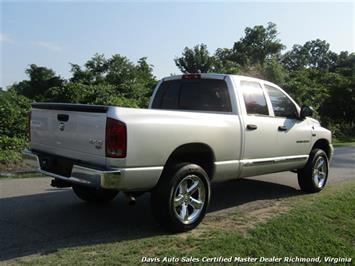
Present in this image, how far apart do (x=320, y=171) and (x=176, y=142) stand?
3.87m

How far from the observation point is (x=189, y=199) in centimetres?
518

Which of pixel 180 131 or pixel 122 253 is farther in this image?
pixel 180 131

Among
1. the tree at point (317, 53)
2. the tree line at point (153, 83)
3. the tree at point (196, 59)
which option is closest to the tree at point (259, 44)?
the tree line at point (153, 83)

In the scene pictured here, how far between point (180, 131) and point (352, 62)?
90.5m

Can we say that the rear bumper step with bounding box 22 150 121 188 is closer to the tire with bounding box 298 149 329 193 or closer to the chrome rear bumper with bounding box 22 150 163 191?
the chrome rear bumper with bounding box 22 150 163 191

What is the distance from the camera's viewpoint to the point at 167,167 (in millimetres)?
4996

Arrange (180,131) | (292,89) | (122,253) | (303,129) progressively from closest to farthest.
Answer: (122,253) < (180,131) < (303,129) < (292,89)

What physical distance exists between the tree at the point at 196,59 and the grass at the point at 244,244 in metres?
38.8

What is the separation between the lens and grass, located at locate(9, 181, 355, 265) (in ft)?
13.7

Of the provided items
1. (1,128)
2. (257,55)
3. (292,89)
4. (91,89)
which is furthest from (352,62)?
(1,128)

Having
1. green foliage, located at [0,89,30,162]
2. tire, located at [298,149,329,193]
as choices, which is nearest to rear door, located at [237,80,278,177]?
tire, located at [298,149,329,193]

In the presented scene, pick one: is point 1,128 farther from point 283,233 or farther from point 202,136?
point 283,233

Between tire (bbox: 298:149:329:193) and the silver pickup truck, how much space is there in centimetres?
25

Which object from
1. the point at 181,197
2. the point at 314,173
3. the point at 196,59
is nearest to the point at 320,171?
the point at 314,173
